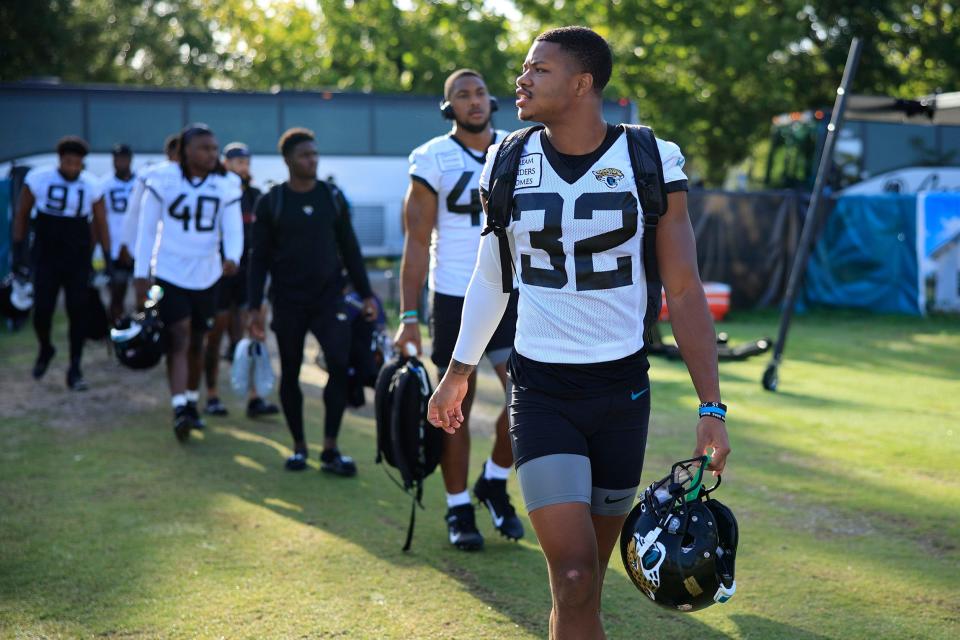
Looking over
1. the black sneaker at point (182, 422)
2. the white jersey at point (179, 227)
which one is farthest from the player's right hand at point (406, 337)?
the white jersey at point (179, 227)

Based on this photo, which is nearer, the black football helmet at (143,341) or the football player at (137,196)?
the black football helmet at (143,341)

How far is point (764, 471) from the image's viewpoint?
6.94m

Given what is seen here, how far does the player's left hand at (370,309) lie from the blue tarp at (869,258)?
489 inches

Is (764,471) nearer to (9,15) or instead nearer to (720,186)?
(720,186)

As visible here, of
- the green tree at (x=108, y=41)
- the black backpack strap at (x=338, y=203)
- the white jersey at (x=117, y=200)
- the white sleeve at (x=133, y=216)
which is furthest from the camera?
the green tree at (x=108, y=41)

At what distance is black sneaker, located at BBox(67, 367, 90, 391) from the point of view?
998cm

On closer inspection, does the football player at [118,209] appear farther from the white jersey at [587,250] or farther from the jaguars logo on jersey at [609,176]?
the jaguars logo on jersey at [609,176]

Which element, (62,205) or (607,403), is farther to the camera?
(62,205)

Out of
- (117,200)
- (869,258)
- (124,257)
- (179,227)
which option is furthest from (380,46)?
(179,227)

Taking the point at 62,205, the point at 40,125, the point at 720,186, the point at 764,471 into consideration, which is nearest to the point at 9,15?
the point at 40,125

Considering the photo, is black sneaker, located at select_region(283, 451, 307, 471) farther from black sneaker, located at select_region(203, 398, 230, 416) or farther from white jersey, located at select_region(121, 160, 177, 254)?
white jersey, located at select_region(121, 160, 177, 254)

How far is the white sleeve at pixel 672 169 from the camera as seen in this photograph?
10.7 ft

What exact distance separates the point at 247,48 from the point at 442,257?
38658 millimetres

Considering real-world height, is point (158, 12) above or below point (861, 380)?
Answer: above
